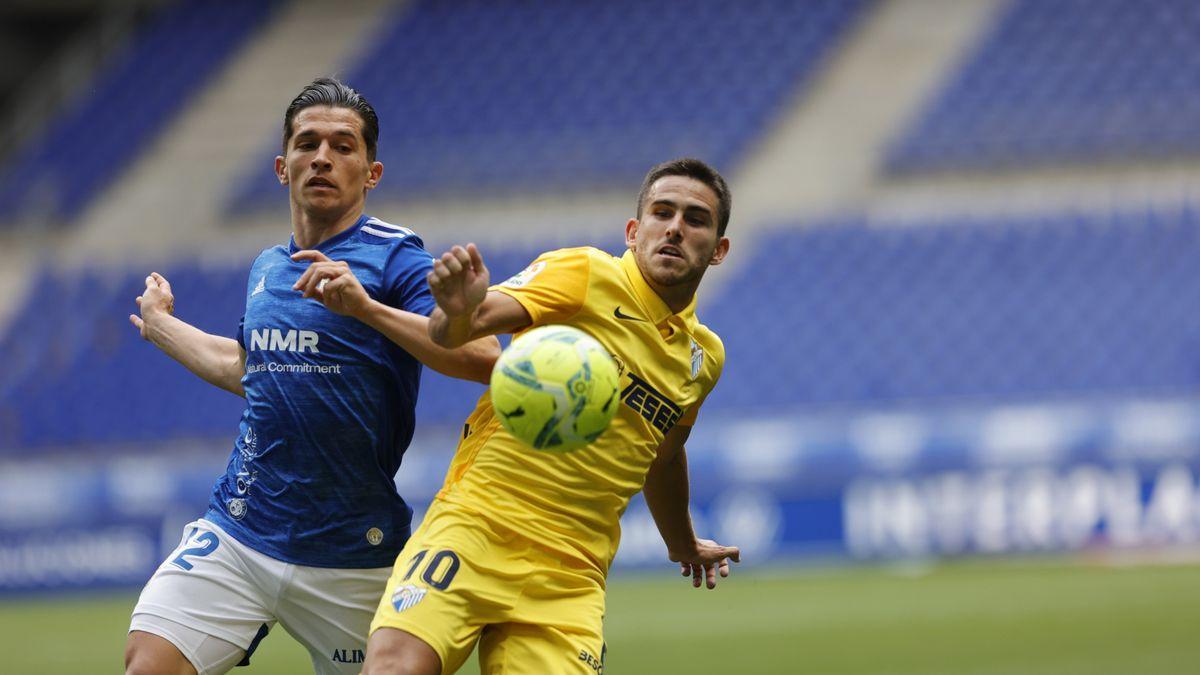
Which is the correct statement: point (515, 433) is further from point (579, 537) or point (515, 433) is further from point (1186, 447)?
point (1186, 447)

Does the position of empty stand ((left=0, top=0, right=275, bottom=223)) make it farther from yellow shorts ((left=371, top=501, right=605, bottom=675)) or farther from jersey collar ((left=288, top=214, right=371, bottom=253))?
yellow shorts ((left=371, top=501, right=605, bottom=675))

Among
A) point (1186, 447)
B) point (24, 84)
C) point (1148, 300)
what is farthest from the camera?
point (24, 84)

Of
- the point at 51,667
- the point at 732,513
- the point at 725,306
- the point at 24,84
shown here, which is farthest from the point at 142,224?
the point at 51,667

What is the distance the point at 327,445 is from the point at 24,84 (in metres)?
25.5

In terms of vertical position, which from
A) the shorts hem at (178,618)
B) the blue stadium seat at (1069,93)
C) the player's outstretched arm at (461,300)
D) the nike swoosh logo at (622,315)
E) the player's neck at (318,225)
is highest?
the blue stadium seat at (1069,93)

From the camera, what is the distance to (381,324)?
441cm

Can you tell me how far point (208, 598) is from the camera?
479cm

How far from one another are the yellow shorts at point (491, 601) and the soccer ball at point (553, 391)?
0.45 metres

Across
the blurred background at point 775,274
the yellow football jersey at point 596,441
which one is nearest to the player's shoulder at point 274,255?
the yellow football jersey at point 596,441

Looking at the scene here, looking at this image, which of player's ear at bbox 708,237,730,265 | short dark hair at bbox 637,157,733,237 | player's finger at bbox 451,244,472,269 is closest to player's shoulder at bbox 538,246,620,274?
short dark hair at bbox 637,157,733,237

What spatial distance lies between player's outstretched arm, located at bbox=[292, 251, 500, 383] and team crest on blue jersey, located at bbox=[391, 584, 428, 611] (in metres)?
0.62

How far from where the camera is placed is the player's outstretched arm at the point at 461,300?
4.15 meters

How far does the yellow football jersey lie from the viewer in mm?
4668

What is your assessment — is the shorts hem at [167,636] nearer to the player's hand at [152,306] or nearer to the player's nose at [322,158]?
the player's hand at [152,306]
